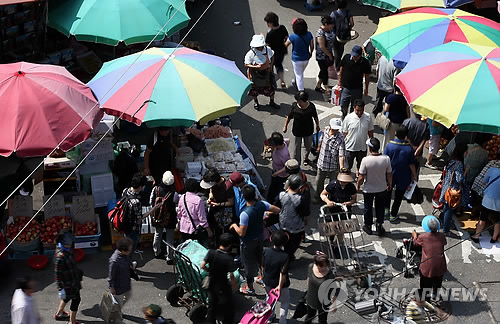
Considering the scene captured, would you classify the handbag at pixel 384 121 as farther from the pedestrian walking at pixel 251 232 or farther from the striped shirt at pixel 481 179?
the pedestrian walking at pixel 251 232

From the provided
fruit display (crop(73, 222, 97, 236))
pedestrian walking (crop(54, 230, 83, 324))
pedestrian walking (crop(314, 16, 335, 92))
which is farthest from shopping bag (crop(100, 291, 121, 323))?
pedestrian walking (crop(314, 16, 335, 92))

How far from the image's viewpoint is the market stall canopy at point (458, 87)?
11227 millimetres

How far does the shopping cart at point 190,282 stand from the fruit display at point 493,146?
5.03 metres

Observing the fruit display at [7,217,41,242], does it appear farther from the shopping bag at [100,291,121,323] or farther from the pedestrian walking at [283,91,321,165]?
the pedestrian walking at [283,91,321,165]

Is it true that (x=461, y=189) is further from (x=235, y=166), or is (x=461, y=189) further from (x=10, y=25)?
(x=10, y=25)

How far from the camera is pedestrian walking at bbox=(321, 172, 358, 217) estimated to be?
11297mm

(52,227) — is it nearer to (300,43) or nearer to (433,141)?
(300,43)

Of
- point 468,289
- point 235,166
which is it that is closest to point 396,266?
point 468,289

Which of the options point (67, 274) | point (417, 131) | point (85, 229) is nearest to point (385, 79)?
point (417, 131)

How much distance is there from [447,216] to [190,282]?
4321 millimetres

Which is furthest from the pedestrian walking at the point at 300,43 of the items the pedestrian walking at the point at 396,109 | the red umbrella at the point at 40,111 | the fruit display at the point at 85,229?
the fruit display at the point at 85,229

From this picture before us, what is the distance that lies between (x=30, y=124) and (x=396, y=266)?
572cm

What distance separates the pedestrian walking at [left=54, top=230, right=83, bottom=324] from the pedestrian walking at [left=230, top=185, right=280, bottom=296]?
87.6 inches

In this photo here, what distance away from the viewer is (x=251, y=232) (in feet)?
34.4
